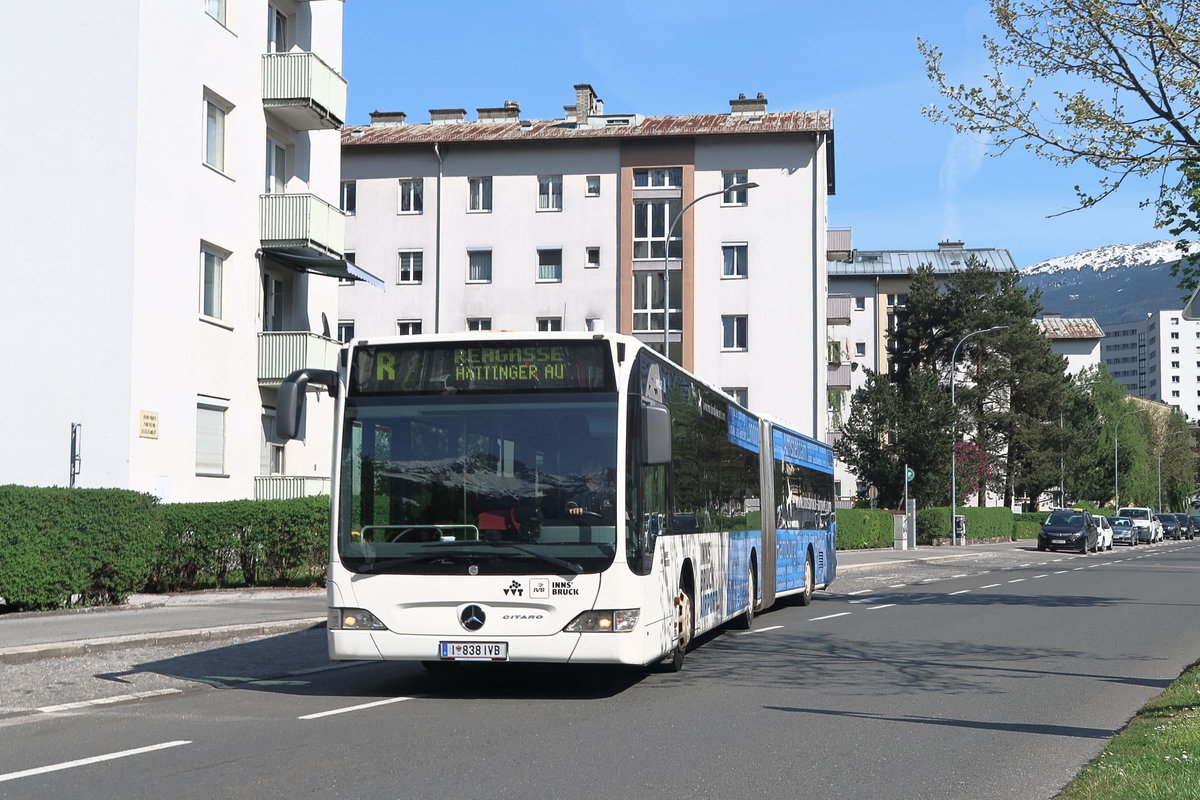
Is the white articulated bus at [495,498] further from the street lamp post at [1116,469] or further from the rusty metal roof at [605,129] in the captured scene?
the street lamp post at [1116,469]

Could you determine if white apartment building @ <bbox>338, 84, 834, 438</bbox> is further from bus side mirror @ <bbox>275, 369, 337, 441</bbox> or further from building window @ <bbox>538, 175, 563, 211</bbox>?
bus side mirror @ <bbox>275, 369, 337, 441</bbox>

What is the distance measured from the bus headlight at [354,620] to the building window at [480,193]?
48707 millimetres

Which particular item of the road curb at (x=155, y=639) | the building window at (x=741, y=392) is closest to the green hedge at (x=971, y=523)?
the building window at (x=741, y=392)

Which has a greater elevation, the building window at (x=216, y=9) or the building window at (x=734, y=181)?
the building window at (x=734, y=181)

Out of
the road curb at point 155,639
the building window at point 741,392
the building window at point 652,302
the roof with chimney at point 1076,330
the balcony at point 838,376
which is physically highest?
the roof with chimney at point 1076,330

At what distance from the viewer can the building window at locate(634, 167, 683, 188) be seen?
57.1 meters

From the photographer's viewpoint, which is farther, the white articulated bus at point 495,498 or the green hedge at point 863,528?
the green hedge at point 863,528

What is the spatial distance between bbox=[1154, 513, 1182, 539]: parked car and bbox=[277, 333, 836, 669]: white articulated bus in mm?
86171

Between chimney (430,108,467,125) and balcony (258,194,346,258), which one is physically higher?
chimney (430,108,467,125)

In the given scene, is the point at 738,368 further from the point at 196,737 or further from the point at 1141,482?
the point at 1141,482

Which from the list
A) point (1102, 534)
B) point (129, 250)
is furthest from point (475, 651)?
point (1102, 534)

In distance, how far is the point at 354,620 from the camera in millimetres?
10484

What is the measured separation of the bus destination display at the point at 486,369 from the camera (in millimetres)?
10758

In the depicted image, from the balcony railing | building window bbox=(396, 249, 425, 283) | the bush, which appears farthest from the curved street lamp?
the bush
